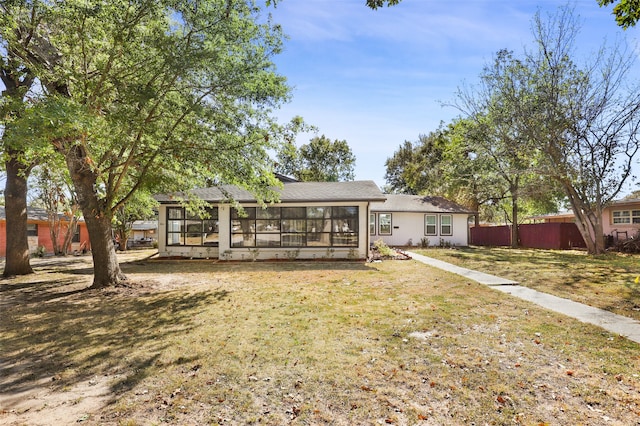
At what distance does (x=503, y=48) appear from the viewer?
1788 cm

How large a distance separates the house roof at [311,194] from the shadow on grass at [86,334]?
22.8 feet

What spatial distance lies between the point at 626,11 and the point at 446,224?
21.6 meters

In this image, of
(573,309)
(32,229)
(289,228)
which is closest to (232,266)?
(289,228)

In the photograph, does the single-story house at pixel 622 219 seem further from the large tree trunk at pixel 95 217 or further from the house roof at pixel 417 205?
the large tree trunk at pixel 95 217

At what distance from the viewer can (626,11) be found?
4.55 meters

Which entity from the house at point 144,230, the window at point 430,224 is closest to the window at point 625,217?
the window at point 430,224

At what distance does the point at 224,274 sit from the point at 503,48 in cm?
1746

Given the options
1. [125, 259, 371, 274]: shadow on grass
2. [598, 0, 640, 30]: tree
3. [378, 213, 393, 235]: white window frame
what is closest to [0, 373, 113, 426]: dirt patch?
[598, 0, 640, 30]: tree

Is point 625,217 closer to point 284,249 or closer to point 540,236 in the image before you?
point 540,236

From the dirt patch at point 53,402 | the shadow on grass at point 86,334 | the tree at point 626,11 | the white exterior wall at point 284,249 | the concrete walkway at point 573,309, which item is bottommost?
the dirt patch at point 53,402

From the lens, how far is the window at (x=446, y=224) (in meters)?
25.1

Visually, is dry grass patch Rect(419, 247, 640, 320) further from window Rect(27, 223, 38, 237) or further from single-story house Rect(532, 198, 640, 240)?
window Rect(27, 223, 38, 237)

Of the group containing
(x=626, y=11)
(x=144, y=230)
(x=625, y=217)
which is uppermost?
(x=626, y=11)

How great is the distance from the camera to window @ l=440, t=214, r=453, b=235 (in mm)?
25141
